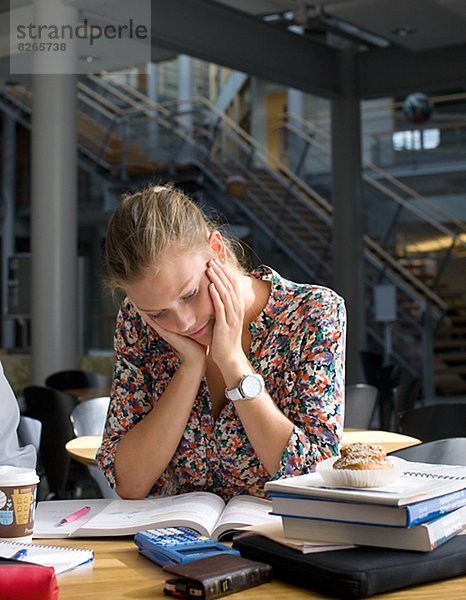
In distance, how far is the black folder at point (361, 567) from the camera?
47.6 inches

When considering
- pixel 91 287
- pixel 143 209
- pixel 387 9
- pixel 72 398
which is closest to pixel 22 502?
pixel 143 209

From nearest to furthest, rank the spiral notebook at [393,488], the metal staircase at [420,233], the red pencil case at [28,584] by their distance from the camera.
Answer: the red pencil case at [28,584], the spiral notebook at [393,488], the metal staircase at [420,233]

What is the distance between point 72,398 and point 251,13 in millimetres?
5053

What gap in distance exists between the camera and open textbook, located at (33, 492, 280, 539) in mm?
1594

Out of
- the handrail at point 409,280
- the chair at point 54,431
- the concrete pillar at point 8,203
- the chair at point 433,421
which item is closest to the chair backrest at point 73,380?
the chair at point 54,431

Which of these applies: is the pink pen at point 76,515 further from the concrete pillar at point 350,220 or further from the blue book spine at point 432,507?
the concrete pillar at point 350,220

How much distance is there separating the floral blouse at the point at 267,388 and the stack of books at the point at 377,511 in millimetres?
503

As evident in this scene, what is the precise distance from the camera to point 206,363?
205 centimetres

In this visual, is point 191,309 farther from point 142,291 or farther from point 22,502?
point 22,502

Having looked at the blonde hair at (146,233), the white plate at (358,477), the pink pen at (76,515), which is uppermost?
the blonde hair at (146,233)

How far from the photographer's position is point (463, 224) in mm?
12617

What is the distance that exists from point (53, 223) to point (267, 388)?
17.2 feet

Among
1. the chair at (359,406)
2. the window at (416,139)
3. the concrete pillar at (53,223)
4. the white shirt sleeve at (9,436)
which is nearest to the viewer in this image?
the white shirt sleeve at (9,436)

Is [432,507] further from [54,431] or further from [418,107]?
[418,107]
